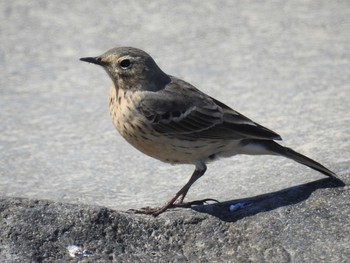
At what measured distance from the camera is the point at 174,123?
20.2 feet

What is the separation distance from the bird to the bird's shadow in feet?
0.46

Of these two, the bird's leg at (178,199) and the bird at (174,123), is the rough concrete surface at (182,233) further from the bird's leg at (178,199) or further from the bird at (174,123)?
the bird at (174,123)

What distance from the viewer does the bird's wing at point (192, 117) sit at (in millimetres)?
6145

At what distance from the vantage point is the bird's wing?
614 cm

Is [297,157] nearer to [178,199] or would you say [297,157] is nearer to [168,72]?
[178,199]

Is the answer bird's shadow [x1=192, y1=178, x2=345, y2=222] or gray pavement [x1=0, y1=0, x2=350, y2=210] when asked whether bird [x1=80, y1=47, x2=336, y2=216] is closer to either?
bird's shadow [x1=192, y1=178, x2=345, y2=222]

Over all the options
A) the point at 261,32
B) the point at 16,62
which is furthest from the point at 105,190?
the point at 261,32

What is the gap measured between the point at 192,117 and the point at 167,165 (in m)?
1.39

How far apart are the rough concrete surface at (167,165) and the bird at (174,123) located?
328mm

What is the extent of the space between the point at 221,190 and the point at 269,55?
132 inches

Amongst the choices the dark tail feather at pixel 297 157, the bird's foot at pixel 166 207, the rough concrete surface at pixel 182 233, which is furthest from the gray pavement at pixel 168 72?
the rough concrete surface at pixel 182 233

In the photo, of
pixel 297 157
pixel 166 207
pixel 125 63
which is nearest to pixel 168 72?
pixel 125 63

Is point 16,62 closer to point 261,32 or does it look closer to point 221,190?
point 261,32

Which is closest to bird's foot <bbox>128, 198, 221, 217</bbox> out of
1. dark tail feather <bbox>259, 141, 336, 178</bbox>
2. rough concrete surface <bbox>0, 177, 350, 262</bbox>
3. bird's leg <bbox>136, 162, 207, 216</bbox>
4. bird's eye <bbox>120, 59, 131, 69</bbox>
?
bird's leg <bbox>136, 162, 207, 216</bbox>
